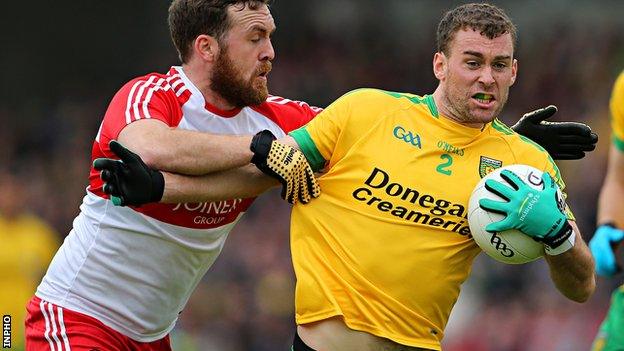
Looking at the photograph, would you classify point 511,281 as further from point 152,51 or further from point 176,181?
point 176,181

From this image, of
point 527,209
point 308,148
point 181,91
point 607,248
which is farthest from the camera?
point 607,248

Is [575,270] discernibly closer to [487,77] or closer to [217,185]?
[487,77]

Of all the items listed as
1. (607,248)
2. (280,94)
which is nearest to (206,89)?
(607,248)

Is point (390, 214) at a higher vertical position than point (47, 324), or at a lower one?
higher

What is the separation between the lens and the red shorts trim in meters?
5.42

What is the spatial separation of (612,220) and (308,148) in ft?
9.41

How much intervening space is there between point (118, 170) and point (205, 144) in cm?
44

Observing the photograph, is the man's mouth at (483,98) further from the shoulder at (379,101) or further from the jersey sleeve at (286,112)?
the jersey sleeve at (286,112)

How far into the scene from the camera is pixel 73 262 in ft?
18.4

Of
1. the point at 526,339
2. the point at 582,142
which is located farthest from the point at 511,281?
the point at 582,142

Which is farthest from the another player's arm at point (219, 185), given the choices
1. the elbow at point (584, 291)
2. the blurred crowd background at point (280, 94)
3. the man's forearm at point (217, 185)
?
the blurred crowd background at point (280, 94)

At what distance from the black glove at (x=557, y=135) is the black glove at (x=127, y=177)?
6.46 ft

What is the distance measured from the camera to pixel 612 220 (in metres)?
7.24

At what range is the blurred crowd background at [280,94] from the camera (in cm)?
1173
